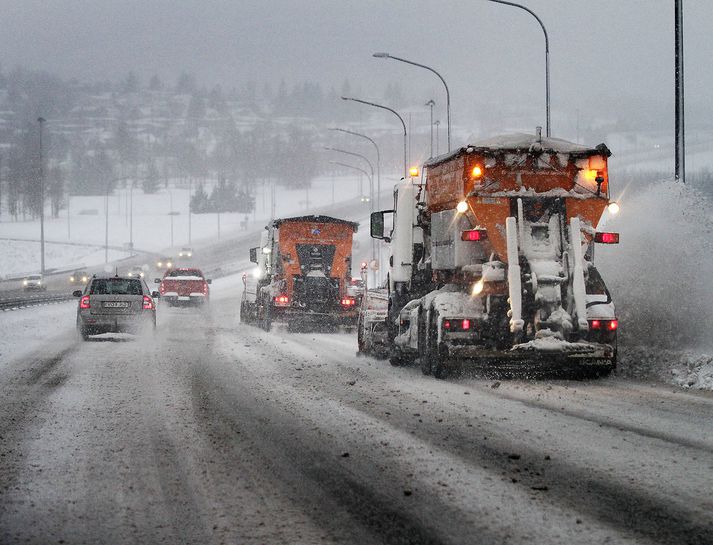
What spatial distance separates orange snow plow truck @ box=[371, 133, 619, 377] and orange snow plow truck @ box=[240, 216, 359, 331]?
523 inches

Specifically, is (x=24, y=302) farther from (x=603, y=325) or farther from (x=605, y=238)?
(x=603, y=325)

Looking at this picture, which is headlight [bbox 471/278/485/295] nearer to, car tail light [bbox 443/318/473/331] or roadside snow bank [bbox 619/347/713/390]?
car tail light [bbox 443/318/473/331]

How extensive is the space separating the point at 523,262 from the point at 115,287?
1367cm

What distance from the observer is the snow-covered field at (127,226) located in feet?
370

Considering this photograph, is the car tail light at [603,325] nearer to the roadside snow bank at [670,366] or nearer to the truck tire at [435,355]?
the roadside snow bank at [670,366]

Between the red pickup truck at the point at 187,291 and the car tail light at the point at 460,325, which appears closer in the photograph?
the car tail light at the point at 460,325

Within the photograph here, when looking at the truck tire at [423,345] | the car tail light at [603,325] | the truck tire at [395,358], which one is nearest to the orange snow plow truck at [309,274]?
the truck tire at [395,358]

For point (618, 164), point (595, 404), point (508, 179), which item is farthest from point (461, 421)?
point (618, 164)

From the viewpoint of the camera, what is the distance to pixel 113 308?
24234 millimetres

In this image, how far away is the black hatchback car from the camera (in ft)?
78.8

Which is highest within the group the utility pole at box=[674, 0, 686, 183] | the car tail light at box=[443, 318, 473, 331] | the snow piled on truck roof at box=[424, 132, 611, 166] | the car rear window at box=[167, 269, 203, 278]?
the utility pole at box=[674, 0, 686, 183]

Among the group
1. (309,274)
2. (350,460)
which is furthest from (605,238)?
(309,274)

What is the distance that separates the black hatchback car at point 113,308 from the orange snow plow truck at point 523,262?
11260 millimetres

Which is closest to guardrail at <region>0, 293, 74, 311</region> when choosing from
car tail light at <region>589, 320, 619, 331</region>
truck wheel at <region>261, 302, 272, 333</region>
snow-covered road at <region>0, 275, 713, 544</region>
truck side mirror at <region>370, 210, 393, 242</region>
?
truck wheel at <region>261, 302, 272, 333</region>
